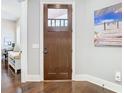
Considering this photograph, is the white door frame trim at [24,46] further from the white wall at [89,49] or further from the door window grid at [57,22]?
the white wall at [89,49]

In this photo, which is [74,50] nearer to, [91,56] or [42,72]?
[91,56]

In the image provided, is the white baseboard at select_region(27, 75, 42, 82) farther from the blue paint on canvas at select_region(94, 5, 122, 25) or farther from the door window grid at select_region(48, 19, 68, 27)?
the blue paint on canvas at select_region(94, 5, 122, 25)

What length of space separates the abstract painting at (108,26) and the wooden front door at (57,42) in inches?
39.2

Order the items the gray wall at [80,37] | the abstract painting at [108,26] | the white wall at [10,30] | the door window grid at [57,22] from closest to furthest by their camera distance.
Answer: the abstract painting at [108,26] → the gray wall at [80,37] → the door window grid at [57,22] → the white wall at [10,30]

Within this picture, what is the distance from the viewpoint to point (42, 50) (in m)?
5.81

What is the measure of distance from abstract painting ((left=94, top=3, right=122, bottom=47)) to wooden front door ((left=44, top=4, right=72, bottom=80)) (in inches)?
39.2

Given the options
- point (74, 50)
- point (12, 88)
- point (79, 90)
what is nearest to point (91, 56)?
point (74, 50)

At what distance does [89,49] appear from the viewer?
571 cm

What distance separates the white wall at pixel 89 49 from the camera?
191 inches

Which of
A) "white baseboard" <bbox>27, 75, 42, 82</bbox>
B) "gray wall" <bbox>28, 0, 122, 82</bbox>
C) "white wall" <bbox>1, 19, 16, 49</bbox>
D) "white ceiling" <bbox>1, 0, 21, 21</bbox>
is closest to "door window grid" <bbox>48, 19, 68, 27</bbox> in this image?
"gray wall" <bbox>28, 0, 122, 82</bbox>

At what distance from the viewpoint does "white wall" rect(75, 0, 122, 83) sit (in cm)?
486

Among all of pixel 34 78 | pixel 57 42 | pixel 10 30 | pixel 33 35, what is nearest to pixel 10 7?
pixel 33 35

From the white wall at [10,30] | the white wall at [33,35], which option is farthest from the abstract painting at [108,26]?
the white wall at [10,30]

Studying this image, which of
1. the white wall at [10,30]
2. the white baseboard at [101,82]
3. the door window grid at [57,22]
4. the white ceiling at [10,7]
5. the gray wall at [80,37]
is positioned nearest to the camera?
the white baseboard at [101,82]
